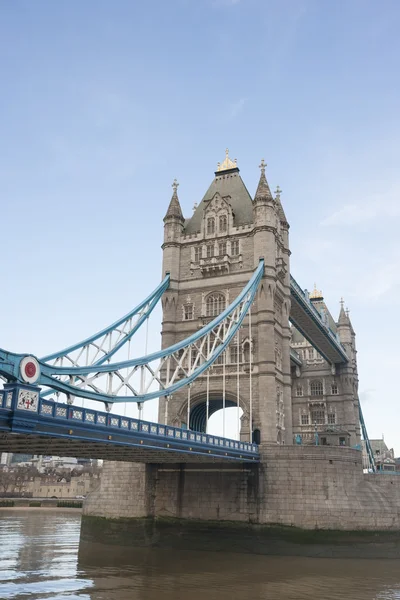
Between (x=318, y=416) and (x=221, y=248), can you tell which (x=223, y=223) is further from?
(x=318, y=416)

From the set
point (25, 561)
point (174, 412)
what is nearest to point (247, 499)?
point (174, 412)

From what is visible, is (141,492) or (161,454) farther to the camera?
(141,492)

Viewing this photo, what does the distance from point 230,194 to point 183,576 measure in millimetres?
30208

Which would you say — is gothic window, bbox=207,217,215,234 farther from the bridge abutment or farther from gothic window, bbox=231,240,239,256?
the bridge abutment

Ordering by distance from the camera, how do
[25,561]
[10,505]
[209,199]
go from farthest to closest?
[10,505] < [209,199] < [25,561]

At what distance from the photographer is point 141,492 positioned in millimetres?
33906

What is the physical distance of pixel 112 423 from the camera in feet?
71.1

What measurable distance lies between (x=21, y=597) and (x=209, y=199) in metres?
33.2

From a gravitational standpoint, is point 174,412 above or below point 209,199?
below

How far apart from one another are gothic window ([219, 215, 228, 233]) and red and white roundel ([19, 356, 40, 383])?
A: 27746mm

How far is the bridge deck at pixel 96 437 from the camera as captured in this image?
17.3 m

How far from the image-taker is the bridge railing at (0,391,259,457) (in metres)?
18.0

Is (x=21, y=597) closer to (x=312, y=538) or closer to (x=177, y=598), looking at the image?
(x=177, y=598)

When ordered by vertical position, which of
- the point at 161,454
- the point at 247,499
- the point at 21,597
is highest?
the point at 161,454
